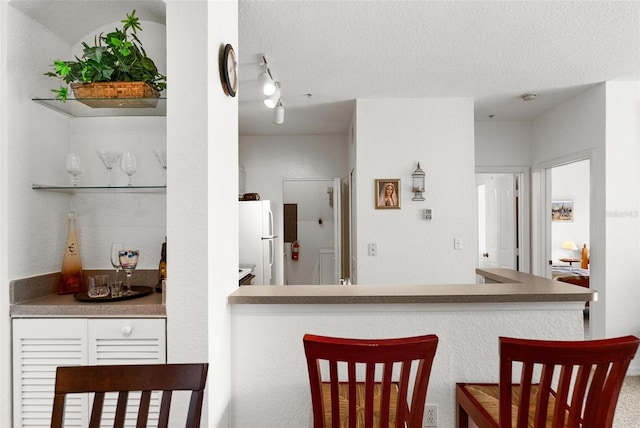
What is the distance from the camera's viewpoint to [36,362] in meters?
1.55

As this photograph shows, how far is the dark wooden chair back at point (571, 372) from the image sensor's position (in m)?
1.06

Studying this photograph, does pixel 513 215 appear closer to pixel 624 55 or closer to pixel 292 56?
pixel 624 55

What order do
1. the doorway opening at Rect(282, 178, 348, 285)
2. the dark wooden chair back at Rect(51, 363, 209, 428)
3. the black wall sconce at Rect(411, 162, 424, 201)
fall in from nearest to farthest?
the dark wooden chair back at Rect(51, 363, 209, 428)
the black wall sconce at Rect(411, 162, 424, 201)
the doorway opening at Rect(282, 178, 348, 285)

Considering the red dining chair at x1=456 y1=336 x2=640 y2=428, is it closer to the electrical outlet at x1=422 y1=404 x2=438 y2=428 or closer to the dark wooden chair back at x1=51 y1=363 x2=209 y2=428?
the electrical outlet at x1=422 y1=404 x2=438 y2=428

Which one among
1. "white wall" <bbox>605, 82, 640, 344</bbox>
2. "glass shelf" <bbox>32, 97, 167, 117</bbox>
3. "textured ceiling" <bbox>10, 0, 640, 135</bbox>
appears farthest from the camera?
"white wall" <bbox>605, 82, 640, 344</bbox>

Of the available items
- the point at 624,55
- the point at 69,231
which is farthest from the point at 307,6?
the point at 624,55

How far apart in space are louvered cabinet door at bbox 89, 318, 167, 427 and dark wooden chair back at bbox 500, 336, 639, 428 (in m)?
1.27

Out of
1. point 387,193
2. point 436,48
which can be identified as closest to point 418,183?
point 387,193

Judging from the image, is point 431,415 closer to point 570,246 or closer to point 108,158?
point 108,158

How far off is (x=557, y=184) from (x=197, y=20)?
21.1 feet

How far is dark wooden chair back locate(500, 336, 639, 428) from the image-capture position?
1.06m

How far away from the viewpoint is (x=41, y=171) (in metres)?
1.76

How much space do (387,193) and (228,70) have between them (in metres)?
2.31

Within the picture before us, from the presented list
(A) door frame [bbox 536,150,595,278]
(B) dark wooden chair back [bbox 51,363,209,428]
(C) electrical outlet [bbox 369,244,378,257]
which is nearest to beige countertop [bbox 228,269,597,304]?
(B) dark wooden chair back [bbox 51,363,209,428]
